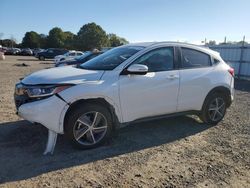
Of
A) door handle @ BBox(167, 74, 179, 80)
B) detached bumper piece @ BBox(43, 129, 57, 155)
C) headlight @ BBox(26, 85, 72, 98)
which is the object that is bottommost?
detached bumper piece @ BBox(43, 129, 57, 155)

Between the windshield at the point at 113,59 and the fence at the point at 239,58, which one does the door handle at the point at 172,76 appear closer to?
the windshield at the point at 113,59

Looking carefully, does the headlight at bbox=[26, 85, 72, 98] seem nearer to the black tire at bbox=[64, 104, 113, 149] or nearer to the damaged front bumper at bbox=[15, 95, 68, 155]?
the damaged front bumper at bbox=[15, 95, 68, 155]

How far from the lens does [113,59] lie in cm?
546

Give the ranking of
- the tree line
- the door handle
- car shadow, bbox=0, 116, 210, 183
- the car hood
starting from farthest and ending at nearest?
the tree line < the door handle < the car hood < car shadow, bbox=0, 116, 210, 183

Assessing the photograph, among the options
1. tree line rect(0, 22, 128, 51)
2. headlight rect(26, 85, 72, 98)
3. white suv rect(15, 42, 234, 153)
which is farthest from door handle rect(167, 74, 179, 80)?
tree line rect(0, 22, 128, 51)

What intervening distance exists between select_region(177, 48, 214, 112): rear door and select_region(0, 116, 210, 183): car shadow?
0.57m

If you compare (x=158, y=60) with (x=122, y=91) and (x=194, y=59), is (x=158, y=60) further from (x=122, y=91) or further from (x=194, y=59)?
(x=122, y=91)

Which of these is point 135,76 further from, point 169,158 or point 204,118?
point 204,118

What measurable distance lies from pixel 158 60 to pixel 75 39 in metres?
66.1

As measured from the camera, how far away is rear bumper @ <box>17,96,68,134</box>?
4.39 meters

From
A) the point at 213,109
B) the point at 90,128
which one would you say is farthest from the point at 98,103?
the point at 213,109

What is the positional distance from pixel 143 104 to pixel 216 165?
159 centimetres

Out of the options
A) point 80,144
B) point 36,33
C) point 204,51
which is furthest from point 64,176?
point 36,33

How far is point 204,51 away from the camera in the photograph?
20.5 feet
